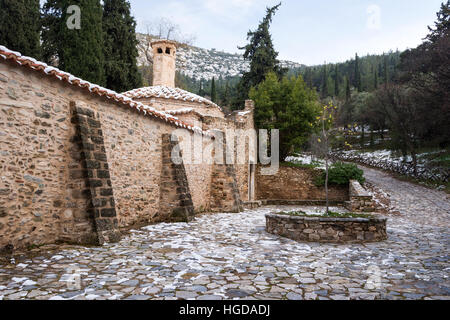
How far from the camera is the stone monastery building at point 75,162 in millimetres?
5254

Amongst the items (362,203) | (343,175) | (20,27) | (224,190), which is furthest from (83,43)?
(362,203)

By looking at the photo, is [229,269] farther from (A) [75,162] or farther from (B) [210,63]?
(B) [210,63]

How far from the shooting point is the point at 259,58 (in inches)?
1062

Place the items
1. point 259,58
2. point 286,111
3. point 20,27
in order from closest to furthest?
point 20,27 < point 286,111 < point 259,58

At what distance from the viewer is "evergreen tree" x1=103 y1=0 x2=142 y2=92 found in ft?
67.1

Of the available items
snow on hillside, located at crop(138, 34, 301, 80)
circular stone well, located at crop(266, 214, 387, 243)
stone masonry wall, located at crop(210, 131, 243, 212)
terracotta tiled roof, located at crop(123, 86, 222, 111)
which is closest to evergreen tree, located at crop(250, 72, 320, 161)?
terracotta tiled roof, located at crop(123, 86, 222, 111)

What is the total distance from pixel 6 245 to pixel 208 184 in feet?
28.2

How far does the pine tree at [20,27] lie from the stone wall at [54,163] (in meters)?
13.9

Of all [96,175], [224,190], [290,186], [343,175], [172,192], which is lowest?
[290,186]

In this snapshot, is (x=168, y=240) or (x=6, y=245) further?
(x=168, y=240)

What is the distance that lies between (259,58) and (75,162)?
23.4 meters
